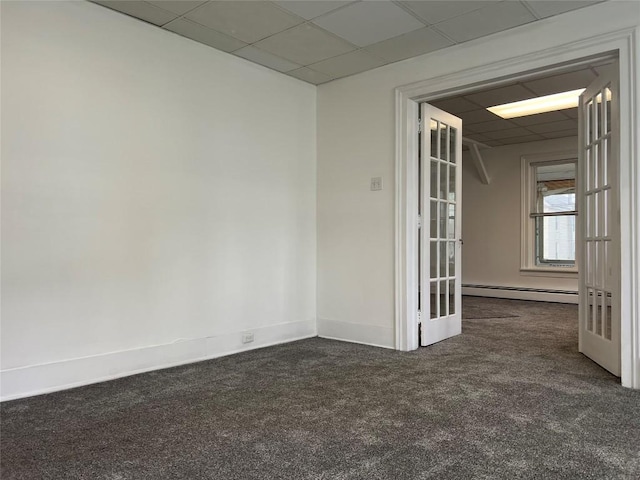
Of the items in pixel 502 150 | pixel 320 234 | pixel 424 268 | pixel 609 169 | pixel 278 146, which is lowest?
pixel 424 268

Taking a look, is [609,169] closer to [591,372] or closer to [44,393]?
[591,372]

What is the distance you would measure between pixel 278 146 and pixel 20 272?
2246 mm

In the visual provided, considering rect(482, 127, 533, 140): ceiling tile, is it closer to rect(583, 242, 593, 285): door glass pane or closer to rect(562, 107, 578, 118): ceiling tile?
rect(562, 107, 578, 118): ceiling tile

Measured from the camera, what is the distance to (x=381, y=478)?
1.63 metres

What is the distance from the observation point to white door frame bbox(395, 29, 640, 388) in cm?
268

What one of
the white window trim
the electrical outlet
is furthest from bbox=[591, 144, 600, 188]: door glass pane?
the white window trim

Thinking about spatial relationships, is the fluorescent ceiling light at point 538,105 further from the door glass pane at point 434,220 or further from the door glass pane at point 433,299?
the door glass pane at point 433,299

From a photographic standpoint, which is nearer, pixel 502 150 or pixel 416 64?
pixel 416 64

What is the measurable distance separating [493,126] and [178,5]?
457 centimetres

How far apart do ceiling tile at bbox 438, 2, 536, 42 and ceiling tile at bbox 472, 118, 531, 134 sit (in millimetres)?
2795

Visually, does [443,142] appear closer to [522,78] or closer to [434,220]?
[434,220]

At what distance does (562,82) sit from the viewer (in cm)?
434

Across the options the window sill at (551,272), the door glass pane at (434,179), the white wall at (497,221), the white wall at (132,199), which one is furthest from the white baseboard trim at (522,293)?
the white wall at (132,199)

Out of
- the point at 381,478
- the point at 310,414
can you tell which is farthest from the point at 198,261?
the point at 381,478
